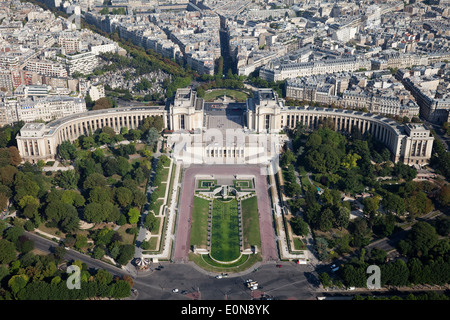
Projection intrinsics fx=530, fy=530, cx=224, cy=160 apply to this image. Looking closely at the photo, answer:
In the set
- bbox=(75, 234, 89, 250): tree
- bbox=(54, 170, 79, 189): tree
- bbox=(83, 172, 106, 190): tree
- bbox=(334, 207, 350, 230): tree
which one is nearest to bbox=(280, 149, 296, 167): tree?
bbox=(334, 207, 350, 230): tree

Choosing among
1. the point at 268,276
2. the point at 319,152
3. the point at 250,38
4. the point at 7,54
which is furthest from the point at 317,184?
the point at 7,54

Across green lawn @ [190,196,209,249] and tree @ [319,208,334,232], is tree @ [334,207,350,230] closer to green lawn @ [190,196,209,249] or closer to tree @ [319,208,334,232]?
tree @ [319,208,334,232]

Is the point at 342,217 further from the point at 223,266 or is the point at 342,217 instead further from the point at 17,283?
the point at 17,283

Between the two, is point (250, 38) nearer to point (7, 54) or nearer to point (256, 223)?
point (7, 54)

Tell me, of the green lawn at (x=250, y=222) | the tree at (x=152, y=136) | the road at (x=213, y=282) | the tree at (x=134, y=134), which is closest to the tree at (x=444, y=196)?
the road at (x=213, y=282)

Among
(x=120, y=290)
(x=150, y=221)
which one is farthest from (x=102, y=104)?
(x=120, y=290)

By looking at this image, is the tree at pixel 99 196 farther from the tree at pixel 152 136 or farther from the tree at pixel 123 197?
the tree at pixel 152 136
